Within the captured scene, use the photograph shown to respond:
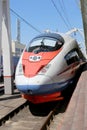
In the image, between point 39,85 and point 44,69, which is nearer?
point 39,85

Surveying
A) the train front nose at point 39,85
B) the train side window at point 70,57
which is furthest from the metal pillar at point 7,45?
the train front nose at point 39,85

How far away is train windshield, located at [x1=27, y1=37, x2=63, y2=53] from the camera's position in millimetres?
12546

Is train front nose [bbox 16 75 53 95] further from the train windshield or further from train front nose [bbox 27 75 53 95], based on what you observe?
the train windshield

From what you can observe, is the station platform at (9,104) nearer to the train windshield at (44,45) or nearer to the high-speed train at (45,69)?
the high-speed train at (45,69)

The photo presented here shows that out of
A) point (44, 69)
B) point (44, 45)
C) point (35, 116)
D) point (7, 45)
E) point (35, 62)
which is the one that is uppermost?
point (44, 45)

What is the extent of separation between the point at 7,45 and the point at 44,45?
184 inches

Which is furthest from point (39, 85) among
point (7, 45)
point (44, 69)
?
point (7, 45)

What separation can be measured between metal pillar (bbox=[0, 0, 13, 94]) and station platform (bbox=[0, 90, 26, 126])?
1.97 ft

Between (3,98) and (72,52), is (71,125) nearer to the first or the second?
(72,52)

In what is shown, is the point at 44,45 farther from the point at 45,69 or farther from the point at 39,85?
the point at 39,85

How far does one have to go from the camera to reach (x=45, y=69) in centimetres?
1154

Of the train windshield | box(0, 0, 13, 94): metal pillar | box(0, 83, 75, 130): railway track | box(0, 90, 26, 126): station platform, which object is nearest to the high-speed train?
the train windshield

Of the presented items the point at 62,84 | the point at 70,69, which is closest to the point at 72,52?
the point at 70,69

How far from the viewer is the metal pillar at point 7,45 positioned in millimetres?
17062
